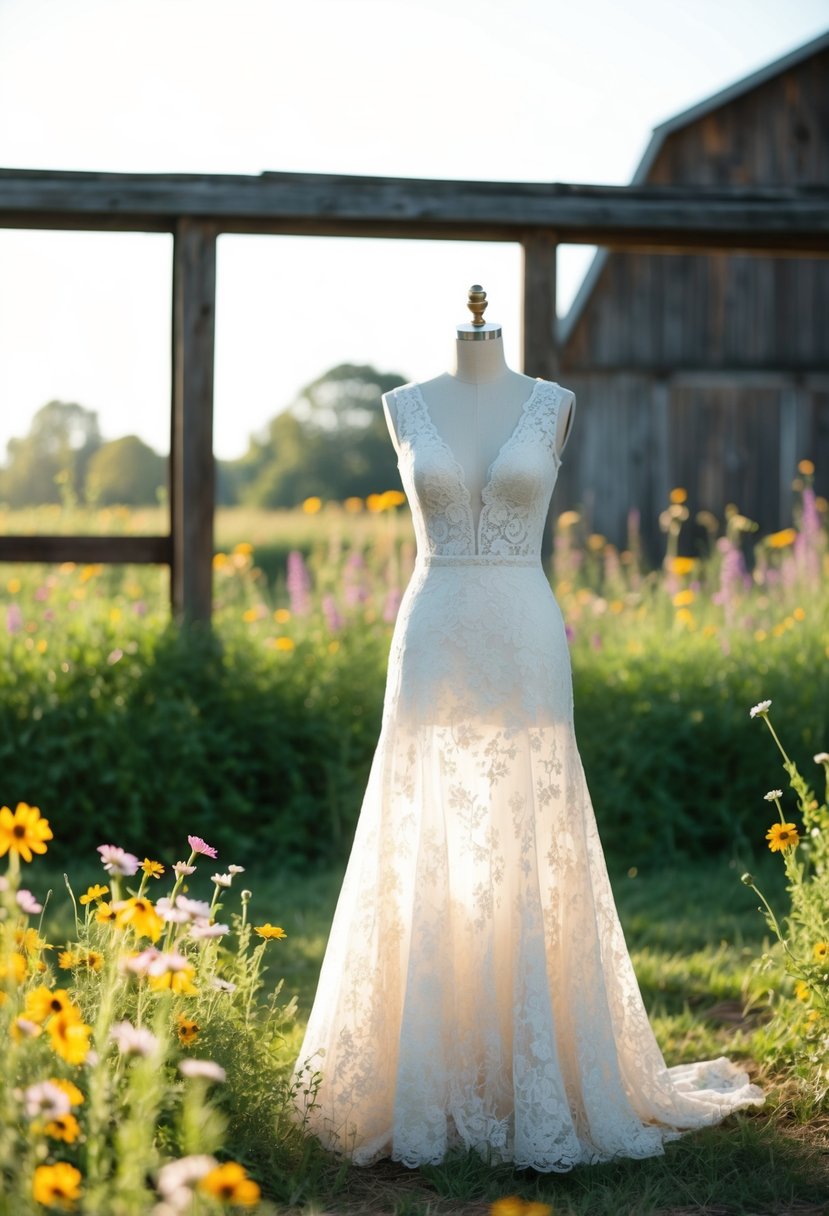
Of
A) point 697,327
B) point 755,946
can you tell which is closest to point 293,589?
point 755,946

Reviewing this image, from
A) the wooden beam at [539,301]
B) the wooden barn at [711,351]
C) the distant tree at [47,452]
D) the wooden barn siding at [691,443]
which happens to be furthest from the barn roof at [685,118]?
the wooden beam at [539,301]

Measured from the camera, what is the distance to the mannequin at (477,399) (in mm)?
2820

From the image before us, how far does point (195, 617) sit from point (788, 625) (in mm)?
2782

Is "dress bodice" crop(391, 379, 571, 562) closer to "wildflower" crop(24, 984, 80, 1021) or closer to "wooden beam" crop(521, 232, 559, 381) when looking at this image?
"wildflower" crop(24, 984, 80, 1021)

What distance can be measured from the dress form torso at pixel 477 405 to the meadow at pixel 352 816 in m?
1.07

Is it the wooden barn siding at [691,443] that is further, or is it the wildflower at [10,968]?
the wooden barn siding at [691,443]

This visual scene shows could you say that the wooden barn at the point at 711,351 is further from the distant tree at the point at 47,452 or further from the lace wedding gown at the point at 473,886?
the lace wedding gown at the point at 473,886

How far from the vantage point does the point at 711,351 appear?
500 inches

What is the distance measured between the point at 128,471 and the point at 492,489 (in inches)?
588

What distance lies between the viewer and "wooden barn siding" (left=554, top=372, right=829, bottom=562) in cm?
1260

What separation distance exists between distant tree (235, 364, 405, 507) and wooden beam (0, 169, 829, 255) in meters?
19.5

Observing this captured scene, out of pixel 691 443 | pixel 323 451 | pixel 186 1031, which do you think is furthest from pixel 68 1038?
pixel 323 451

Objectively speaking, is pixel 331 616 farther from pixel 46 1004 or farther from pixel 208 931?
pixel 46 1004

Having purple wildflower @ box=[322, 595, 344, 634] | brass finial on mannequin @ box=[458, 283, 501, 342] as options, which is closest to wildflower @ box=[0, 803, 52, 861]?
brass finial on mannequin @ box=[458, 283, 501, 342]
